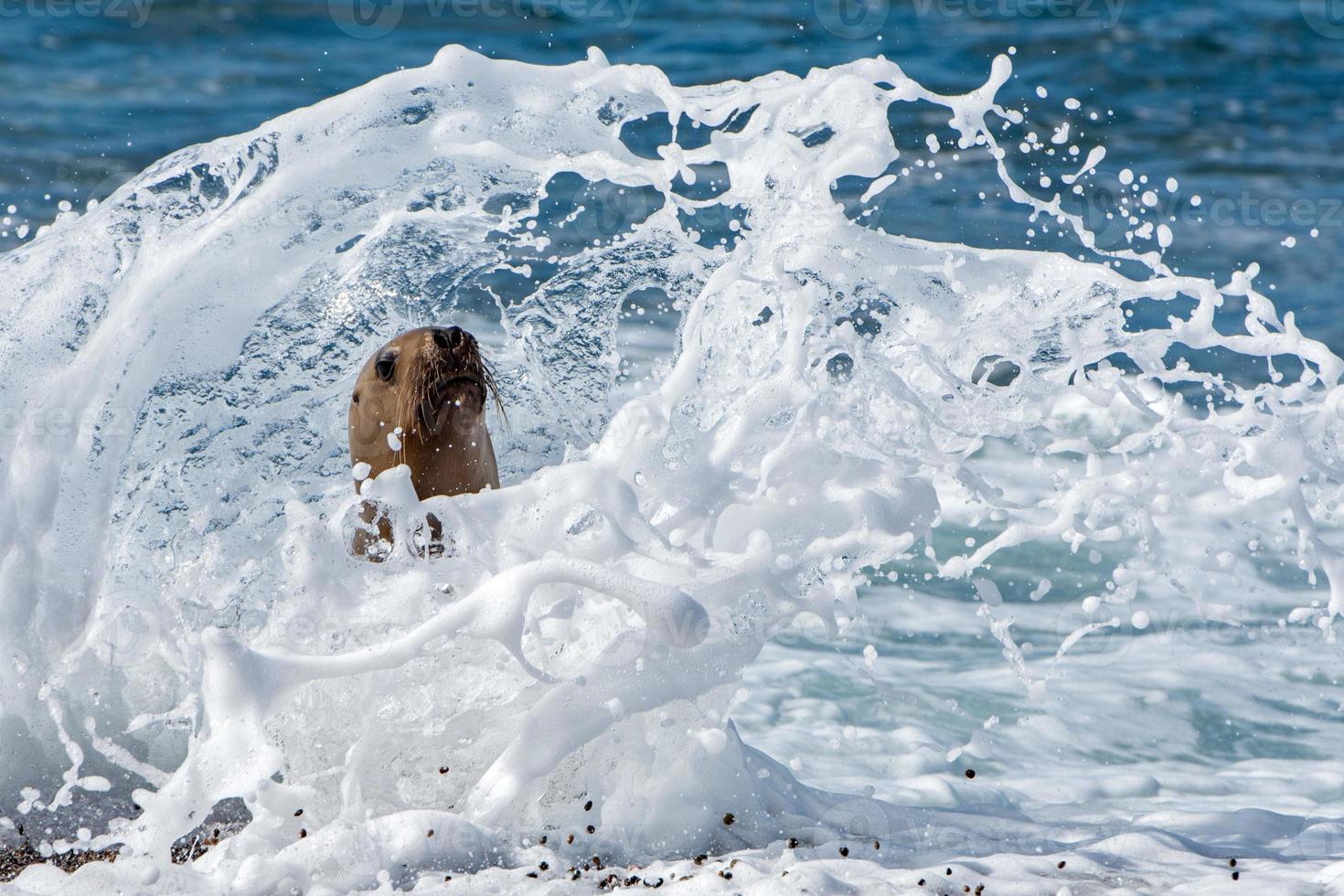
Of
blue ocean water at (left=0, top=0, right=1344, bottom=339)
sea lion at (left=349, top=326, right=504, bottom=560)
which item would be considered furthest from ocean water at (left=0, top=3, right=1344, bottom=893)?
blue ocean water at (left=0, top=0, right=1344, bottom=339)

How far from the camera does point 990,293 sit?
5121mm

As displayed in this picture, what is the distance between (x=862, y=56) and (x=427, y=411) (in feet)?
39.9

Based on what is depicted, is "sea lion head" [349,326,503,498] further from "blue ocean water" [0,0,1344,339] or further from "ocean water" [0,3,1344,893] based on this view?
"blue ocean water" [0,0,1344,339]

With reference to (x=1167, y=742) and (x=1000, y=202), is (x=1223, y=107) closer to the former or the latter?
(x=1000, y=202)

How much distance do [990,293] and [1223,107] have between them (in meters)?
10.2

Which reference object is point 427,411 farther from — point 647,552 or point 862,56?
point 862,56

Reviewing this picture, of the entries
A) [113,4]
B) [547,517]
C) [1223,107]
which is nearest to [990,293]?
[547,517]

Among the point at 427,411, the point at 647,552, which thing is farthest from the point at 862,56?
the point at 647,552

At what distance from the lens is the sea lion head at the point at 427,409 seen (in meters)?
4.43

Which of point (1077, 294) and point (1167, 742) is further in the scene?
point (1167, 742)

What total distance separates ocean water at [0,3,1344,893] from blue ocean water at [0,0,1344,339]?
511 centimetres

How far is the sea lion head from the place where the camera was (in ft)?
14.5

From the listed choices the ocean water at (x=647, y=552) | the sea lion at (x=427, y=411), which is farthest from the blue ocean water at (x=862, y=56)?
the sea lion at (x=427, y=411)

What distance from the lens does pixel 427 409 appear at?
446cm
